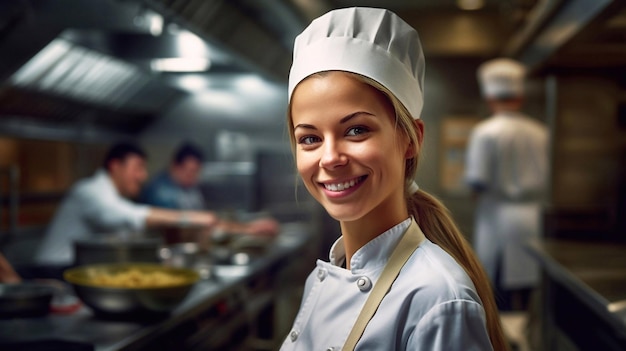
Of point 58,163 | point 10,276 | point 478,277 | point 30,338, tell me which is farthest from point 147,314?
point 58,163

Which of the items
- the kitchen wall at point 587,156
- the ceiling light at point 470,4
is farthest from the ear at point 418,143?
the ceiling light at point 470,4

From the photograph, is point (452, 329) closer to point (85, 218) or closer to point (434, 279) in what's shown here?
point (434, 279)

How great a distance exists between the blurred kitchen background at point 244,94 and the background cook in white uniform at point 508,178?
0.22 metres

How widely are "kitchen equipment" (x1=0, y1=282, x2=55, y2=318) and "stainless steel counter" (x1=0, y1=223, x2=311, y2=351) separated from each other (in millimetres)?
23

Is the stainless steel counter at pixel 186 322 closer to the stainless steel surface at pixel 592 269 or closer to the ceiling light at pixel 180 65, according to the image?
the stainless steel surface at pixel 592 269

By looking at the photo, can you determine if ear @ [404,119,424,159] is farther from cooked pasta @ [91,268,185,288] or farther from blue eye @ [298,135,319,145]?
cooked pasta @ [91,268,185,288]

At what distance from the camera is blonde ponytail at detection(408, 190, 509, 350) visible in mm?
996

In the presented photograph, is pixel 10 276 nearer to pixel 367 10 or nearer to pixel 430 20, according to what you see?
pixel 367 10

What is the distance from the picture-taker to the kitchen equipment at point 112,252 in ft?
7.81

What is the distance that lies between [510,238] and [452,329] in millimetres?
3515

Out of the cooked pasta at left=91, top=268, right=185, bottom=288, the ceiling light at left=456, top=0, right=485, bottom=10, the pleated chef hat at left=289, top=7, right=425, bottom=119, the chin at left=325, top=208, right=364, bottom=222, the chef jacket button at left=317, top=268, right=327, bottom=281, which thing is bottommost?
the cooked pasta at left=91, top=268, right=185, bottom=288

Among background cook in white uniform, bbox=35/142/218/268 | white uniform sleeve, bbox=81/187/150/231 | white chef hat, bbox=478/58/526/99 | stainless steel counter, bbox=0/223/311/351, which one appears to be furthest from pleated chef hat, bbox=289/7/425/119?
white chef hat, bbox=478/58/526/99

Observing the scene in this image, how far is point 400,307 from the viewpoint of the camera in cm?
87

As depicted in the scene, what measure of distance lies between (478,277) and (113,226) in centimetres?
288
